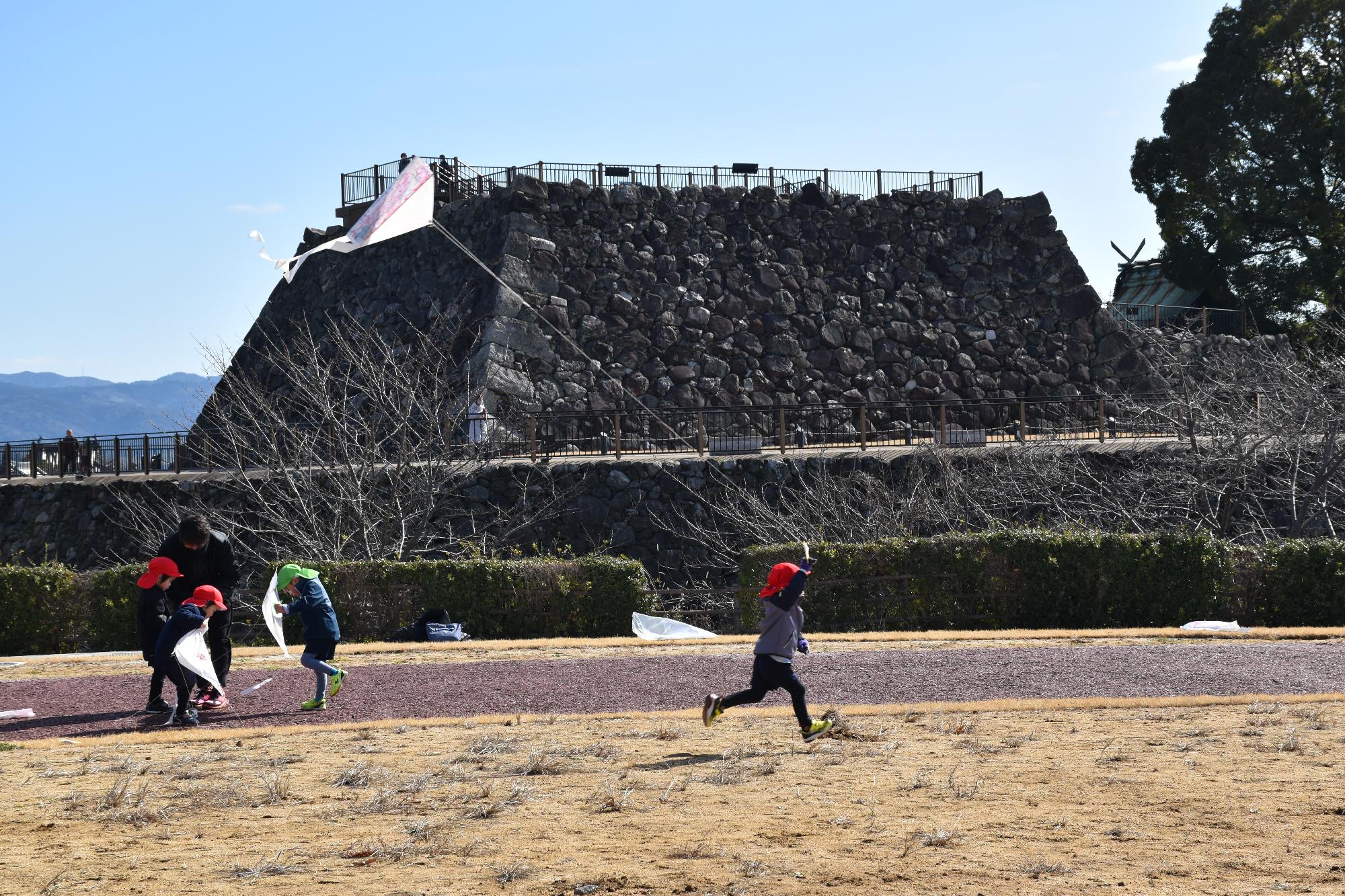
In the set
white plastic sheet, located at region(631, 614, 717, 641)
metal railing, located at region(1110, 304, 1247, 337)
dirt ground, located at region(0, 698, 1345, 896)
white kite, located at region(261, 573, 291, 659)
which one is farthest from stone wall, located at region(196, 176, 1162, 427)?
dirt ground, located at region(0, 698, 1345, 896)

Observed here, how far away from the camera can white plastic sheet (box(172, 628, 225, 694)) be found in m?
10.1

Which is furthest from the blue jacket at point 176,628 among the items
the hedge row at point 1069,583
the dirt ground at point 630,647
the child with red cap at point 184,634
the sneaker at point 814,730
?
the hedge row at point 1069,583

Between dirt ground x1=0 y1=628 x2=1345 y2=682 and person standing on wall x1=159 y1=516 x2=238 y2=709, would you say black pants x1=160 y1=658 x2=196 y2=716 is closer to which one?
person standing on wall x1=159 y1=516 x2=238 y2=709

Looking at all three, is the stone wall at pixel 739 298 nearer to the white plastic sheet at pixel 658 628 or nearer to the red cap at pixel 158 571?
the white plastic sheet at pixel 658 628

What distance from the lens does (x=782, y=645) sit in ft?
30.5

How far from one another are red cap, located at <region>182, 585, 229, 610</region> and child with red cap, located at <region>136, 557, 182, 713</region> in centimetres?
46

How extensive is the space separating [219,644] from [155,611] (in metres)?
0.64

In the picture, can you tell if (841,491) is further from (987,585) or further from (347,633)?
(347,633)

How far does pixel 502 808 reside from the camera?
7.21 metres

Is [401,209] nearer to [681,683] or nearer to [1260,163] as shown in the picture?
[681,683]

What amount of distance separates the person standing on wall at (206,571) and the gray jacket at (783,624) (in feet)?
15.3

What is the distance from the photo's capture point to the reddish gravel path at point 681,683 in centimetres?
1104

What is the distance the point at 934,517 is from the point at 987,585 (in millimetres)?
5951

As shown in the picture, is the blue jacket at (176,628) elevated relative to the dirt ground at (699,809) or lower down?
elevated
